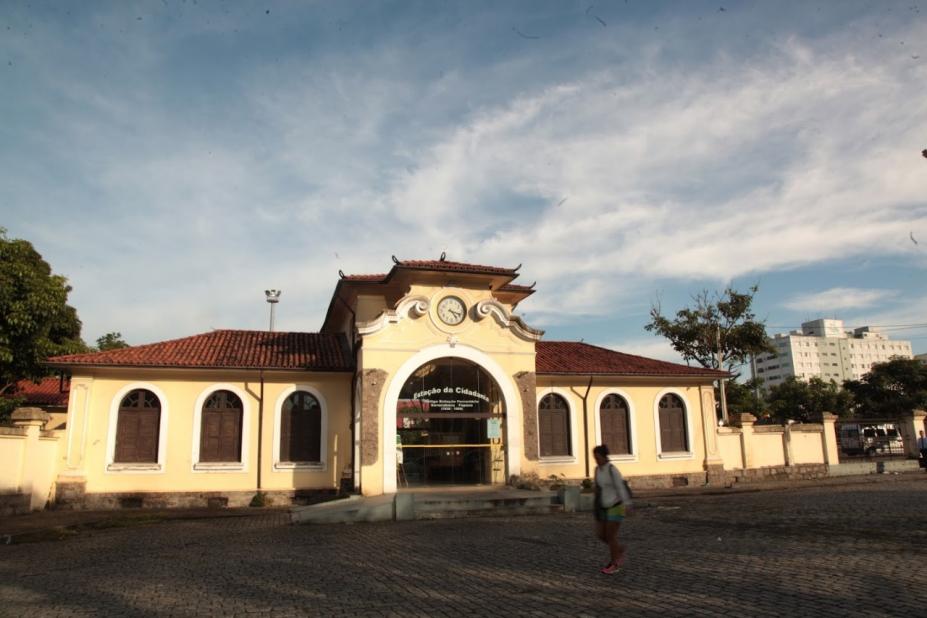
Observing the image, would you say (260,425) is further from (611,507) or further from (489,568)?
(611,507)

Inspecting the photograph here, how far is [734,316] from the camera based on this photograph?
106ft

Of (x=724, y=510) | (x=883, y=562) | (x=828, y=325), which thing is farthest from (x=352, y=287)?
(x=828, y=325)

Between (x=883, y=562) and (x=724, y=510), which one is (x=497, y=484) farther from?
(x=883, y=562)

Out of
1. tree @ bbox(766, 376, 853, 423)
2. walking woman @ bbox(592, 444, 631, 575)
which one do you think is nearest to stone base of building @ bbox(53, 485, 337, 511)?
walking woman @ bbox(592, 444, 631, 575)

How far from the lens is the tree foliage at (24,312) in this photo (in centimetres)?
1895

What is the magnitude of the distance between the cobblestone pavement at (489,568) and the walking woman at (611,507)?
1.06ft

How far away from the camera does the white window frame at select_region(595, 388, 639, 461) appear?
2154 cm

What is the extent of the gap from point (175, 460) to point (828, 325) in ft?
483

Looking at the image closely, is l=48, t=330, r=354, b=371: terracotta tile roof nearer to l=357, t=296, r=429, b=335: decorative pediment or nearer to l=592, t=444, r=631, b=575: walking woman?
l=357, t=296, r=429, b=335: decorative pediment

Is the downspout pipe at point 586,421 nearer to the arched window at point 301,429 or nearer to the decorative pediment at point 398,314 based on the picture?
the decorative pediment at point 398,314

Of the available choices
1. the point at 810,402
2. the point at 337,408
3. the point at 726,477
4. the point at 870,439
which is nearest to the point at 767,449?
the point at 726,477

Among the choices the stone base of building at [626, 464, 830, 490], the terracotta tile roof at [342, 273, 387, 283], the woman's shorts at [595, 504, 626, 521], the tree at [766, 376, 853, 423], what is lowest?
the stone base of building at [626, 464, 830, 490]

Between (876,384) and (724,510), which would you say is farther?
(876,384)

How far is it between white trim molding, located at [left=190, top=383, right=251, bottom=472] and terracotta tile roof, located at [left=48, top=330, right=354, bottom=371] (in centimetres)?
76
